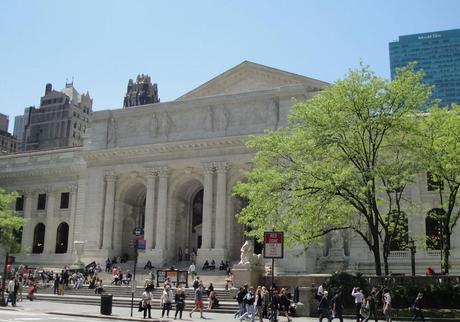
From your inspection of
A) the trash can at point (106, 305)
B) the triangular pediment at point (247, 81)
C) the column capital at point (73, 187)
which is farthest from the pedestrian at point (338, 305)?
the column capital at point (73, 187)

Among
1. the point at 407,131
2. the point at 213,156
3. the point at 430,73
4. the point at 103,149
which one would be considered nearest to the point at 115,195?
the point at 103,149

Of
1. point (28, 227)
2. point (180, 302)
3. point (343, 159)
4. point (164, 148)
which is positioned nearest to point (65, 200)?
point (28, 227)

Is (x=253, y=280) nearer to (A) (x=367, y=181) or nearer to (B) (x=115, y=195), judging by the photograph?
(A) (x=367, y=181)

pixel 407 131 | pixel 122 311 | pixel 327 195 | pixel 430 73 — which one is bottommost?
pixel 122 311

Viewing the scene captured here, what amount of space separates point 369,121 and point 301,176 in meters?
4.55

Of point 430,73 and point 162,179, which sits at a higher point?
point 430,73

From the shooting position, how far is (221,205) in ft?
168

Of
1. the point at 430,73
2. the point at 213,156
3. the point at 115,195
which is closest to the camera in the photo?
the point at 213,156

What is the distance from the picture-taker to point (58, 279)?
41.3 metres

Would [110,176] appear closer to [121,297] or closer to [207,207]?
[207,207]

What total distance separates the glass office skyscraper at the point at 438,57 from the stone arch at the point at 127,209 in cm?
12874

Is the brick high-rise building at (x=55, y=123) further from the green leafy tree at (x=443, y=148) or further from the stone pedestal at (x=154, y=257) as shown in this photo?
the green leafy tree at (x=443, y=148)

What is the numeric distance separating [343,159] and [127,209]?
34.3 m

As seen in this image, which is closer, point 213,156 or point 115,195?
point 213,156
